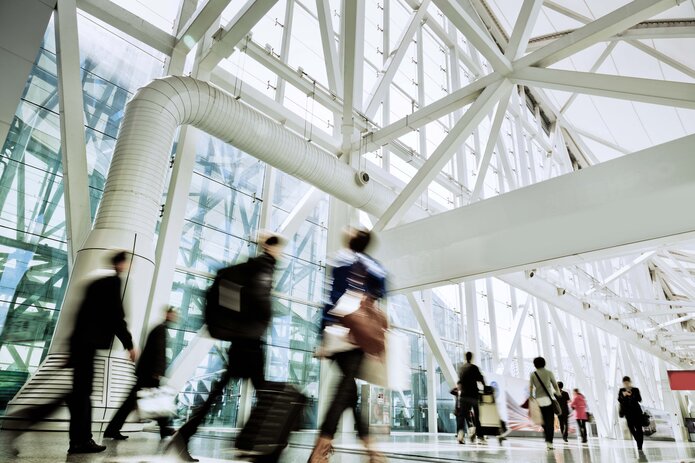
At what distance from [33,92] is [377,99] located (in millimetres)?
8092

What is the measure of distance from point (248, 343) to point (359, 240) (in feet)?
3.45

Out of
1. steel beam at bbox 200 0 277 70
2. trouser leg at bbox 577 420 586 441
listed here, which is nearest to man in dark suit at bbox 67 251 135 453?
steel beam at bbox 200 0 277 70

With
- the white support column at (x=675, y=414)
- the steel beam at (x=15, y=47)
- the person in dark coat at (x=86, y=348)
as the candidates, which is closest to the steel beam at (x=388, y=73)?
the steel beam at (x=15, y=47)

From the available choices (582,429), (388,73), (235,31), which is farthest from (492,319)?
(235,31)

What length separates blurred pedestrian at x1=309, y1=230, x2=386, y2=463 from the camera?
2.83 metres

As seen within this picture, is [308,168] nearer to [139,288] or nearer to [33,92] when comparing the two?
[139,288]

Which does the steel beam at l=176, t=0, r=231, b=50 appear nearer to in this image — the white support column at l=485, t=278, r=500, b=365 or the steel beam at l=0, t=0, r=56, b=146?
the steel beam at l=0, t=0, r=56, b=146

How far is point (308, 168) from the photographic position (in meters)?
8.62

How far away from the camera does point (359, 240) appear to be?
3.21 meters

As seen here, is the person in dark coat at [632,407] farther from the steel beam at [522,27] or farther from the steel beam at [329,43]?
the steel beam at [329,43]

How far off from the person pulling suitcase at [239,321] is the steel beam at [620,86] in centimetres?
588

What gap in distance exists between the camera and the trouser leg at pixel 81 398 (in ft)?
10.4

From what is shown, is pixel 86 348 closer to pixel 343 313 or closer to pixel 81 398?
pixel 81 398

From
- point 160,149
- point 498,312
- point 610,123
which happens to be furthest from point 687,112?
point 160,149
